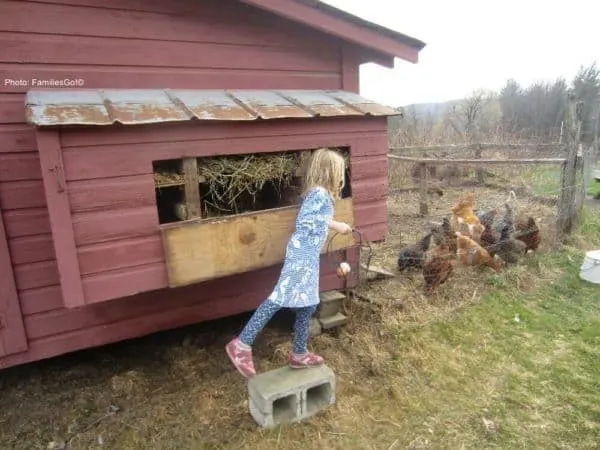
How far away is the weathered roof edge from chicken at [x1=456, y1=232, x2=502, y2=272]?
2554 millimetres

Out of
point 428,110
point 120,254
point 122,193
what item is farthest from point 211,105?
point 428,110

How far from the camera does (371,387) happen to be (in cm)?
329

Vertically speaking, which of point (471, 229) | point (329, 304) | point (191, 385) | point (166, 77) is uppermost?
point (166, 77)

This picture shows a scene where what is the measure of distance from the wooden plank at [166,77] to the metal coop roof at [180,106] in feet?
0.41

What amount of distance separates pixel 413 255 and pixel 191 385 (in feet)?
10.3

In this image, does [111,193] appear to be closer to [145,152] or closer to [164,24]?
[145,152]

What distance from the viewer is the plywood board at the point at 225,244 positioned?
268 cm

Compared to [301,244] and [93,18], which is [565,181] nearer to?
[301,244]

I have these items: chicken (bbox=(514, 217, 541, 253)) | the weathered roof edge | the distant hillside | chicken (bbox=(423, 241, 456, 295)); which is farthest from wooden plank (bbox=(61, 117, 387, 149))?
the distant hillside

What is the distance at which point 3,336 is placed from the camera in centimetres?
296

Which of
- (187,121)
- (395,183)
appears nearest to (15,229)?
(187,121)

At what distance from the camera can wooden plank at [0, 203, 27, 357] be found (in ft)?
9.46

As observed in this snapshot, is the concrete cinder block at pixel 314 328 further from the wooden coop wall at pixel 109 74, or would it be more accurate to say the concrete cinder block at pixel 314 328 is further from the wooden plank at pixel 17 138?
the wooden plank at pixel 17 138

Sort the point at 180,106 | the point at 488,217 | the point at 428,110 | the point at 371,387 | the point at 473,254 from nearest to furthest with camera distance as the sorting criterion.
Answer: the point at 180,106 → the point at 371,387 → the point at 473,254 → the point at 488,217 → the point at 428,110
